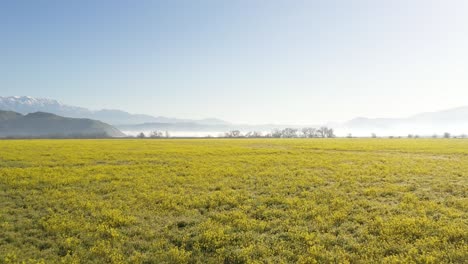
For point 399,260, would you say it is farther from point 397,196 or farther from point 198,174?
point 198,174

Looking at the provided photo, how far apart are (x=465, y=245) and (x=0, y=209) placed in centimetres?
2128

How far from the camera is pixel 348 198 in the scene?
16.6 m

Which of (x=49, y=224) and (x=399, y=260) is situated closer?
(x=399, y=260)

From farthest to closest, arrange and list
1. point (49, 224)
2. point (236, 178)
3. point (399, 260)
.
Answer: point (236, 178) → point (49, 224) → point (399, 260)

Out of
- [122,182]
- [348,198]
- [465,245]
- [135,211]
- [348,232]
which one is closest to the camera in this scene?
[465,245]

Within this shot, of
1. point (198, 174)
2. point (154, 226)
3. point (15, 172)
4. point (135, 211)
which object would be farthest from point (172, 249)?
point (15, 172)

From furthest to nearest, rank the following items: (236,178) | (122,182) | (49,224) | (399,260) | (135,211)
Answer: (236,178) → (122,182) → (135,211) → (49,224) → (399,260)

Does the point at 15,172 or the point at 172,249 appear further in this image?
the point at 15,172

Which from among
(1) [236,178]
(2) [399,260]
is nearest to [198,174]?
(1) [236,178]

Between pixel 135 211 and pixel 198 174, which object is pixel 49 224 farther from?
pixel 198 174

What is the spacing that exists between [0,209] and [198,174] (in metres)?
14.0

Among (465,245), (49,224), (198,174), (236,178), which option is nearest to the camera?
(465,245)

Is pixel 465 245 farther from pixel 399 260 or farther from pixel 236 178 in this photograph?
pixel 236 178

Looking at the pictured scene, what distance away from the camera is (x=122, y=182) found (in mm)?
21891
